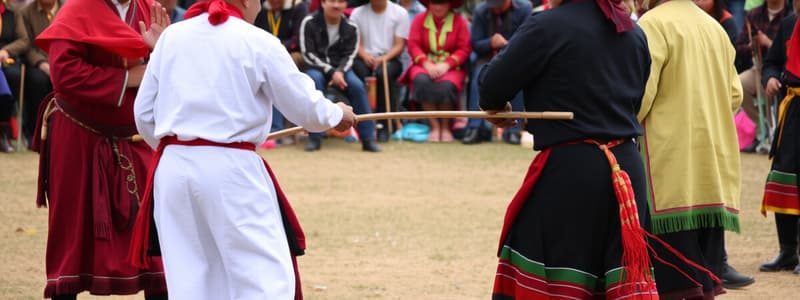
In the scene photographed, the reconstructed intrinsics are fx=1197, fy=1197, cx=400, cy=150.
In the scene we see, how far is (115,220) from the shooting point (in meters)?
5.39

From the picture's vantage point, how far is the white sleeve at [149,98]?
439 cm

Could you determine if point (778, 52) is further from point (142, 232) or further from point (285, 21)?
point (285, 21)

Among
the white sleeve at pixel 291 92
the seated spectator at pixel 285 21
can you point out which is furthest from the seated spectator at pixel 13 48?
the white sleeve at pixel 291 92

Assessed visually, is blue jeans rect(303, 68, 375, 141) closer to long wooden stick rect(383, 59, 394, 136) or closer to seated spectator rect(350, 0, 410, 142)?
long wooden stick rect(383, 59, 394, 136)

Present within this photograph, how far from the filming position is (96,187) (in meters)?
5.33

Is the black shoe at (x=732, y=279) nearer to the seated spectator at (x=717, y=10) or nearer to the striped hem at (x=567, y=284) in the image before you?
the seated spectator at (x=717, y=10)

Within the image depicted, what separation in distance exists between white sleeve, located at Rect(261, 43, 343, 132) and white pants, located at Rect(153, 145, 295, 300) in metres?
0.22

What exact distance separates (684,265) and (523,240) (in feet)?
3.78

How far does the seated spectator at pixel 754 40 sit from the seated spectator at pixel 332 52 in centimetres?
386

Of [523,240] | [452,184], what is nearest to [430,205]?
[452,184]

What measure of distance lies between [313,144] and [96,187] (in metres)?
6.89

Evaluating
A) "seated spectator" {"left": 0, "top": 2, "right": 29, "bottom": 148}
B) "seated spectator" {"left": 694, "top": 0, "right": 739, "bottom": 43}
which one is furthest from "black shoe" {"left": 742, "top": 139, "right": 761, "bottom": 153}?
"seated spectator" {"left": 0, "top": 2, "right": 29, "bottom": 148}

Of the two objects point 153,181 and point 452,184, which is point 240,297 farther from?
point 452,184

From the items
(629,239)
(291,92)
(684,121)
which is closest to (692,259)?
(684,121)
